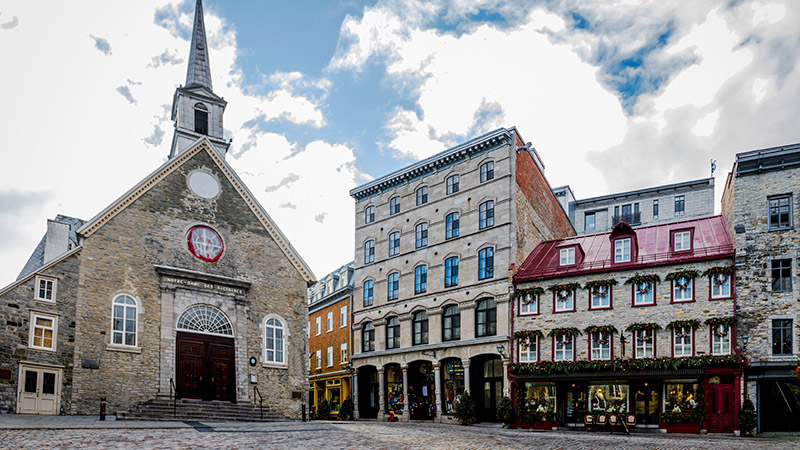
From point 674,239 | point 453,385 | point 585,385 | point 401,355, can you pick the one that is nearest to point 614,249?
point 674,239

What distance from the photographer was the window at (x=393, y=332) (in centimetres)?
4212

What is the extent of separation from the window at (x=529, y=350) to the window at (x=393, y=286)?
10.2 m

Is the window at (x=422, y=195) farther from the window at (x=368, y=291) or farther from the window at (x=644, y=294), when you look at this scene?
the window at (x=644, y=294)

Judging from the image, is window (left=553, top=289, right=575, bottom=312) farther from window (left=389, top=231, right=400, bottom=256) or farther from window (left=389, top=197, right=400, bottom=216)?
window (left=389, top=197, right=400, bottom=216)

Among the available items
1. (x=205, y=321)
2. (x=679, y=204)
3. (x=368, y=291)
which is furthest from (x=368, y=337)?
(x=679, y=204)

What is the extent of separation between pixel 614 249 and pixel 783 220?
23.7ft

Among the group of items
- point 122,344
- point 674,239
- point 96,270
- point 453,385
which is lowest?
point 453,385

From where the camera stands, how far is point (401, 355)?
4109 centimetres

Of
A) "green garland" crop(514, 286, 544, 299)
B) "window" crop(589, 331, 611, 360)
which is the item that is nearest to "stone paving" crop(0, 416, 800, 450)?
"window" crop(589, 331, 611, 360)

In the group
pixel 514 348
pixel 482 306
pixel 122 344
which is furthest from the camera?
pixel 482 306

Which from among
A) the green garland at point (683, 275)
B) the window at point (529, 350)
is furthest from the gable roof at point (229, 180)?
the green garland at point (683, 275)

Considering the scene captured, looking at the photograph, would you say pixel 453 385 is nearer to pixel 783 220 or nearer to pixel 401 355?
pixel 401 355

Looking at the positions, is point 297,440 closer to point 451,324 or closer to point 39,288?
point 39,288

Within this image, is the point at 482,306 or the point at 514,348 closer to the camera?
the point at 514,348
